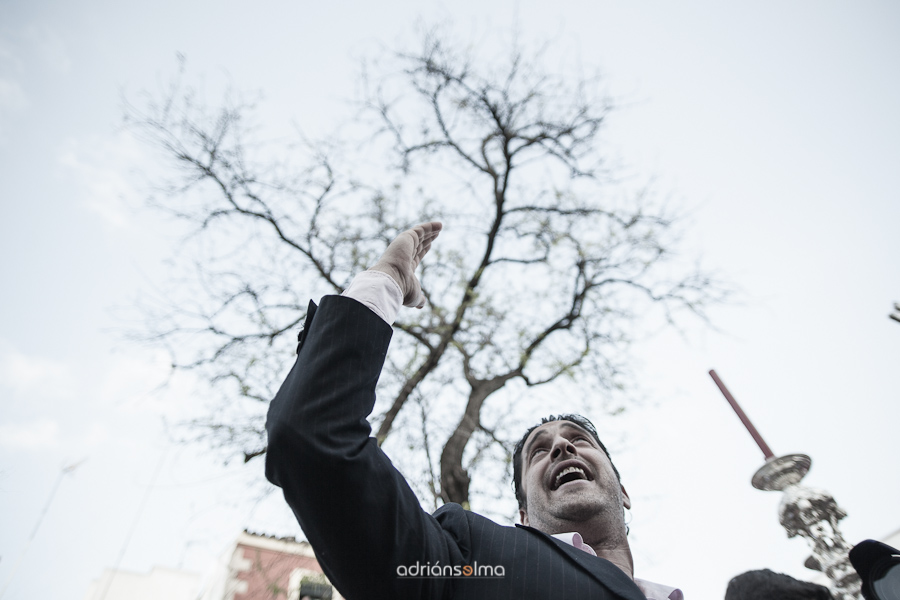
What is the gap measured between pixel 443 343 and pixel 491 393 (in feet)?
2.74

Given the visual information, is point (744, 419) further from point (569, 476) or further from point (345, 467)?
point (345, 467)

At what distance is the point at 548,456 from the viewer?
2.13 m

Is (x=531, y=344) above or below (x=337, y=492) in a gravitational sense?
above

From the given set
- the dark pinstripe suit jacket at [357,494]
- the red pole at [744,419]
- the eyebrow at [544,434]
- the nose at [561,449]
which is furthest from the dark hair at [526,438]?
the dark pinstripe suit jacket at [357,494]

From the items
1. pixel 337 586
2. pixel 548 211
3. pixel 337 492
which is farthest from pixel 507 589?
pixel 548 211

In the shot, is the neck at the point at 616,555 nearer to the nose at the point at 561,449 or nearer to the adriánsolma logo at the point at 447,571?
the nose at the point at 561,449

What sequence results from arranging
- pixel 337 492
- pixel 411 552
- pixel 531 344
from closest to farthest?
pixel 337 492, pixel 411 552, pixel 531 344

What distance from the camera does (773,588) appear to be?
1.93m

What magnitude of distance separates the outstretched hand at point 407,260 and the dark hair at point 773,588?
6.17ft

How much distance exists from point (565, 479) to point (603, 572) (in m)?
0.83

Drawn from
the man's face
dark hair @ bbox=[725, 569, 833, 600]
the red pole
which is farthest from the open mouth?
the red pole

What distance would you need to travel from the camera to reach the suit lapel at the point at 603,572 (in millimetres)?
1174

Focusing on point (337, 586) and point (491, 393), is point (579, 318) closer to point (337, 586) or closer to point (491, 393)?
point (491, 393)

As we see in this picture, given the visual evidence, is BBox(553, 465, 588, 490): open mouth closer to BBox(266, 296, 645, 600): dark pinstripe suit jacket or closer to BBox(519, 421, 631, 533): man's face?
BBox(519, 421, 631, 533): man's face
